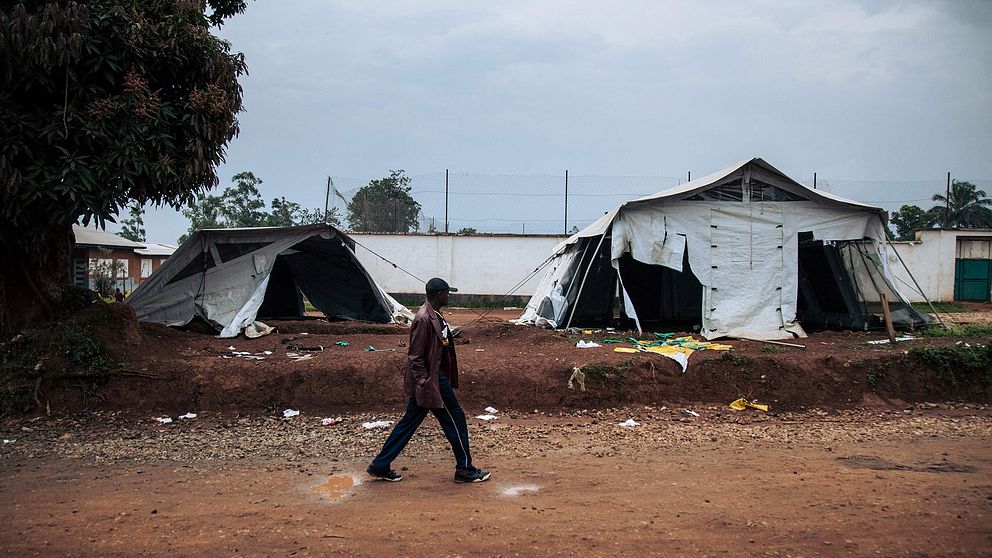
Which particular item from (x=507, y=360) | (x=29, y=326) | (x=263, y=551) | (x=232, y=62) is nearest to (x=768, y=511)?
(x=263, y=551)

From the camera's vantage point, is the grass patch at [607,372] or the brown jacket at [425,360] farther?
the grass patch at [607,372]

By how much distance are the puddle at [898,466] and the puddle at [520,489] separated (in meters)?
2.75

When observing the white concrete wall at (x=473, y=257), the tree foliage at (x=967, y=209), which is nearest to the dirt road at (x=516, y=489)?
the white concrete wall at (x=473, y=257)

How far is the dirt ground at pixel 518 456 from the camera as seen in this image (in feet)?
13.0

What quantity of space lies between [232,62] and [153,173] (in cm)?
190

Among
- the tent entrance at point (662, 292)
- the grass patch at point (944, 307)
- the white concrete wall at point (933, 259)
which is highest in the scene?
the white concrete wall at point (933, 259)

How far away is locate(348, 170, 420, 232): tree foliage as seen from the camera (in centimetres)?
2317

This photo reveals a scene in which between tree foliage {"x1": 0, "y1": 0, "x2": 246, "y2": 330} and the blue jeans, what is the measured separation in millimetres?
4668

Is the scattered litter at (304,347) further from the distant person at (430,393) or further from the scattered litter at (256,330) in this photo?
the distant person at (430,393)

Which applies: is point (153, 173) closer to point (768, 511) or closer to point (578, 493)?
point (578, 493)

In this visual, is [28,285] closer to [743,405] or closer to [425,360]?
[425,360]

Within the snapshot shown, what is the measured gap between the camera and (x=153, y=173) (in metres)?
7.60

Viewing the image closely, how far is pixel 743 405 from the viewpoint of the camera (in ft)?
25.4

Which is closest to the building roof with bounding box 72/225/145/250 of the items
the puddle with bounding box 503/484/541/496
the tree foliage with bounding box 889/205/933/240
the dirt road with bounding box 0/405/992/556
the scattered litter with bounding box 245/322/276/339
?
the scattered litter with bounding box 245/322/276/339
